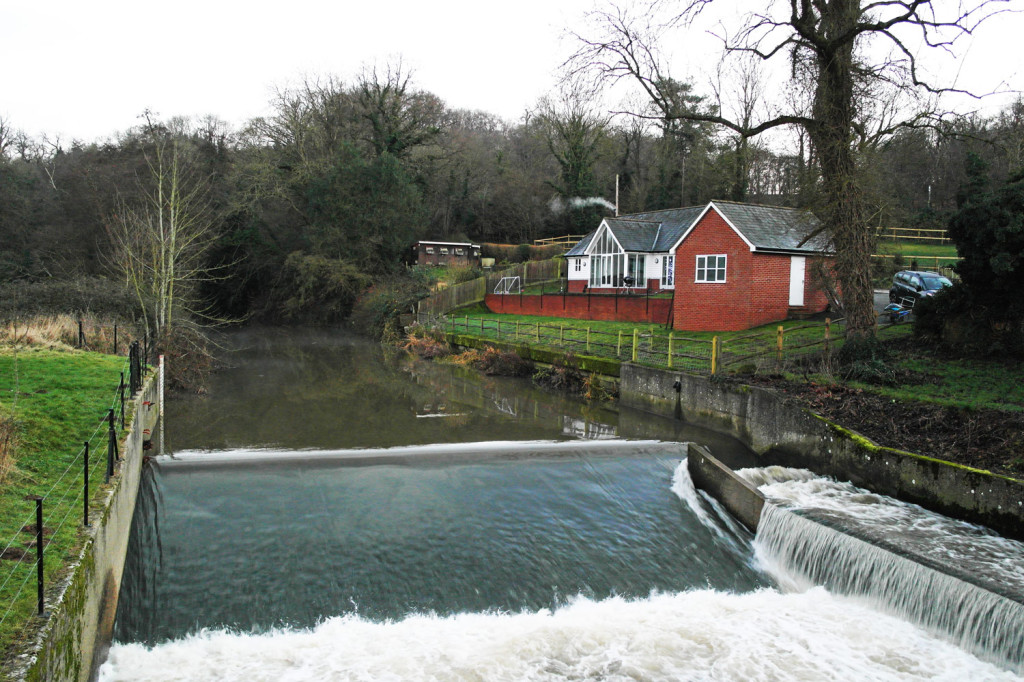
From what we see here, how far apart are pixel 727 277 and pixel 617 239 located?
45.6 ft

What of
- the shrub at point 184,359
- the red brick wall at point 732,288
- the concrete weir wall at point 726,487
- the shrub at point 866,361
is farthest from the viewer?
the red brick wall at point 732,288

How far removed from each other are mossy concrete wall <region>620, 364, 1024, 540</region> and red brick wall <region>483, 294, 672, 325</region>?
33.5ft

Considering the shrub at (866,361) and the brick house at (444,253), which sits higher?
the brick house at (444,253)

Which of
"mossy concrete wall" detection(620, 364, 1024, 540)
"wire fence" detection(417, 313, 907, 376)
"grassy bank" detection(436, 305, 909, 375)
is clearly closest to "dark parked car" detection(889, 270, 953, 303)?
"grassy bank" detection(436, 305, 909, 375)

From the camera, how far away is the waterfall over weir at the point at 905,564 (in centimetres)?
673

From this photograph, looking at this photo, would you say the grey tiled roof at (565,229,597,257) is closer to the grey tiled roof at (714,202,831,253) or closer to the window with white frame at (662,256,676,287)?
the window with white frame at (662,256,676,287)

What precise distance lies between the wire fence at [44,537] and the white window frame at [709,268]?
19.0 m

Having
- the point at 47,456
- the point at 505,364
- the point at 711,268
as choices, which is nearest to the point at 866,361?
the point at 711,268

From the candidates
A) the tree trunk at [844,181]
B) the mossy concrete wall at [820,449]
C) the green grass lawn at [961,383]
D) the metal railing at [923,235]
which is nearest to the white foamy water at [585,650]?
the mossy concrete wall at [820,449]

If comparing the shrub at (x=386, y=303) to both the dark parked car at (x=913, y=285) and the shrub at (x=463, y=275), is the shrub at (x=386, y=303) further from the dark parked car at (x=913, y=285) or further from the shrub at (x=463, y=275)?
the dark parked car at (x=913, y=285)

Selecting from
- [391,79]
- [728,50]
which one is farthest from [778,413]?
[391,79]

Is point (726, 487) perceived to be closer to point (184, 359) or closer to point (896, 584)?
point (896, 584)

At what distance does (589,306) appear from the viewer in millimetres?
31734

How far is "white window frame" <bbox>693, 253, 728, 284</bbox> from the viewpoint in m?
22.9
